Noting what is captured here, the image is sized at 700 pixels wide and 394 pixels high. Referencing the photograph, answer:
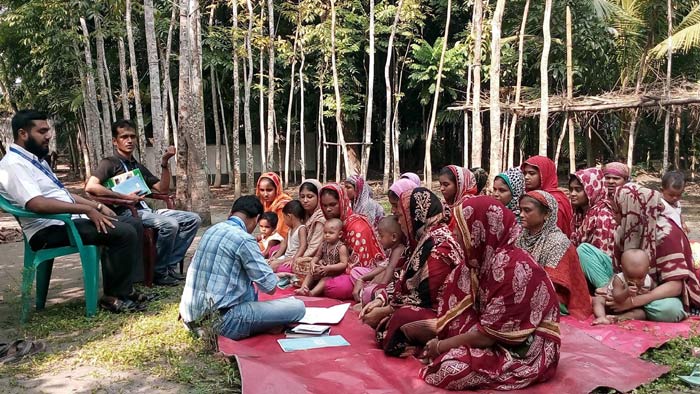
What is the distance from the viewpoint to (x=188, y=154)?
8.85 meters

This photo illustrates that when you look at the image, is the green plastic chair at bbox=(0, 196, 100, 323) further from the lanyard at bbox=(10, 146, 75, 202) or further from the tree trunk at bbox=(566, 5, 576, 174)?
the tree trunk at bbox=(566, 5, 576, 174)

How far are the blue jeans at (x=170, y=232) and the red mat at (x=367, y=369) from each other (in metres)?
1.92

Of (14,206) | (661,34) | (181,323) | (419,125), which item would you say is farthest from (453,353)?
(419,125)

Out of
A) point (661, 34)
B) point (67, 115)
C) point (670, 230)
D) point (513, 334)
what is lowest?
point (513, 334)

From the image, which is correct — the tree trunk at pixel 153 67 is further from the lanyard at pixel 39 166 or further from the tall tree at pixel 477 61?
the tall tree at pixel 477 61

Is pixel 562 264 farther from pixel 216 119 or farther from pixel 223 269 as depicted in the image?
pixel 216 119

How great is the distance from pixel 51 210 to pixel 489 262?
10.3ft

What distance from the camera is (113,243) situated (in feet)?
14.4

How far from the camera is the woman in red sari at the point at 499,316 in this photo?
2.83 metres

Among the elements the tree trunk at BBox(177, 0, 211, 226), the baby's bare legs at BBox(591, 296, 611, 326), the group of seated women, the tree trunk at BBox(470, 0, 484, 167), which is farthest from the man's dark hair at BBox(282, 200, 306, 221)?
the tree trunk at BBox(470, 0, 484, 167)

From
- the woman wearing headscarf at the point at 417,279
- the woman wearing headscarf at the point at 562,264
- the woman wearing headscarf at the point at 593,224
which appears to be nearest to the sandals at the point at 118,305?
the woman wearing headscarf at the point at 417,279

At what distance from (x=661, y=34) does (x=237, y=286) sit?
49.1 feet

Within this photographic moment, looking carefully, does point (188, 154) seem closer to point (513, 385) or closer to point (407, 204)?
point (407, 204)

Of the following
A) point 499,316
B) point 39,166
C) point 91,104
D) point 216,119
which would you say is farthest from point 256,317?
point 216,119
